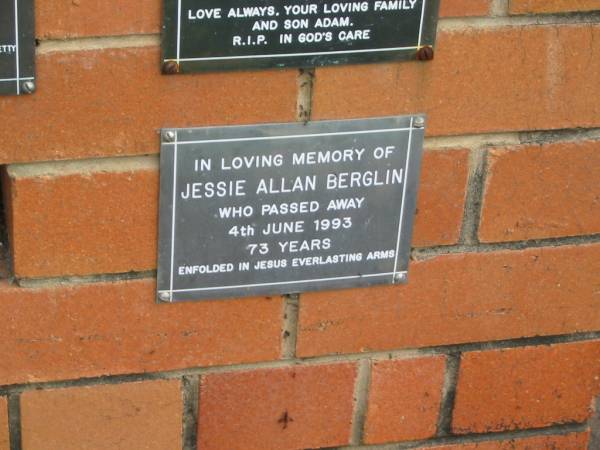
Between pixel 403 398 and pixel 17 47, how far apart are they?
77cm

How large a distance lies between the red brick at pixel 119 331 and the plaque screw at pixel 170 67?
0.30m

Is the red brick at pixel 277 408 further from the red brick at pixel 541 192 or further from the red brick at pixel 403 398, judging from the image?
the red brick at pixel 541 192

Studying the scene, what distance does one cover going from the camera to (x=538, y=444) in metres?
1.94

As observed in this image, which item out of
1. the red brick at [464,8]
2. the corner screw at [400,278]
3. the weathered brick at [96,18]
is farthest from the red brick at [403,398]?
the weathered brick at [96,18]

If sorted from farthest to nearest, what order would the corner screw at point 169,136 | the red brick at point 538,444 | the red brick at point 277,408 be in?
the red brick at point 538,444 → the red brick at point 277,408 → the corner screw at point 169,136

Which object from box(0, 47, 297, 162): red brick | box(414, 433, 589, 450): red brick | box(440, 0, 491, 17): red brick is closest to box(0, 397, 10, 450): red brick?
box(0, 47, 297, 162): red brick

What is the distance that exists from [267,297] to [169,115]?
309mm

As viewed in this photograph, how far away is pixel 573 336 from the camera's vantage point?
1.87m

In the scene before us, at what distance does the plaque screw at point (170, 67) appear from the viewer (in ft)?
4.86

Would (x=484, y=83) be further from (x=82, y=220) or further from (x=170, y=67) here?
(x=82, y=220)

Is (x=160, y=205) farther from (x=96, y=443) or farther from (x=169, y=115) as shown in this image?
(x=96, y=443)

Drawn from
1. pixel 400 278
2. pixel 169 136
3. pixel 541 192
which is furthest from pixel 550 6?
pixel 169 136

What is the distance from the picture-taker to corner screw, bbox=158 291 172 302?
1631mm

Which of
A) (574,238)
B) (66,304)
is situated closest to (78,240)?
(66,304)
